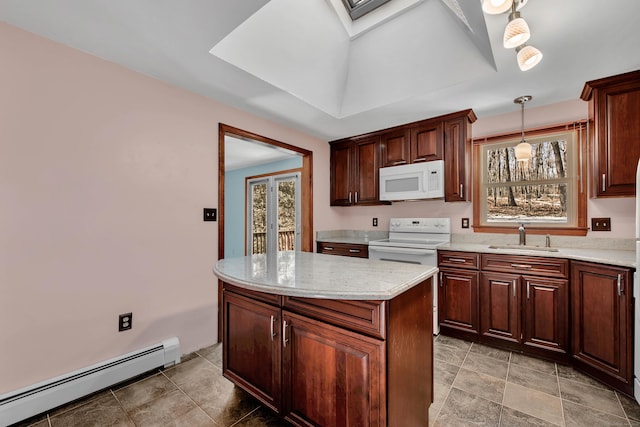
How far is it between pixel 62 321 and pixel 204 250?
3.38ft

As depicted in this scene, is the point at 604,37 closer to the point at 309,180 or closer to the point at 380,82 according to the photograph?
the point at 380,82

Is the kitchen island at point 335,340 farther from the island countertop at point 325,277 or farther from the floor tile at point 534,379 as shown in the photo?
the floor tile at point 534,379

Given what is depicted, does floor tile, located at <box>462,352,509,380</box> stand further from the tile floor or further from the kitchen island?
the kitchen island

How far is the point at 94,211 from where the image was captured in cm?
192

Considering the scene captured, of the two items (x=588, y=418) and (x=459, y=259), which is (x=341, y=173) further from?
Answer: (x=588, y=418)

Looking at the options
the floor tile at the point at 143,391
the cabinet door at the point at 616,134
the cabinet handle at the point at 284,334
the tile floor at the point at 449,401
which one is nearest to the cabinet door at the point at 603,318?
the tile floor at the point at 449,401

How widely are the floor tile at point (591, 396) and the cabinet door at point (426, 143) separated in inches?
85.8

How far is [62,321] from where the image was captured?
1.79 meters

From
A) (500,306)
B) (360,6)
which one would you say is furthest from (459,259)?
(360,6)

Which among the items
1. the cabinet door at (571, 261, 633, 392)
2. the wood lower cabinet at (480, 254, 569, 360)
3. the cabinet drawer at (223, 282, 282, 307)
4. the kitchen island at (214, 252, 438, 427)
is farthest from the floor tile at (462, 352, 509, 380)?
the cabinet drawer at (223, 282, 282, 307)

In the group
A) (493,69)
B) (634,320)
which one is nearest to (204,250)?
(493,69)

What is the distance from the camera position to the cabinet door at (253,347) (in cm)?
145

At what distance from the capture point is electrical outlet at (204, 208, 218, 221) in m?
2.56

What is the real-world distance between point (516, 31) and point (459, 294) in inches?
84.7
